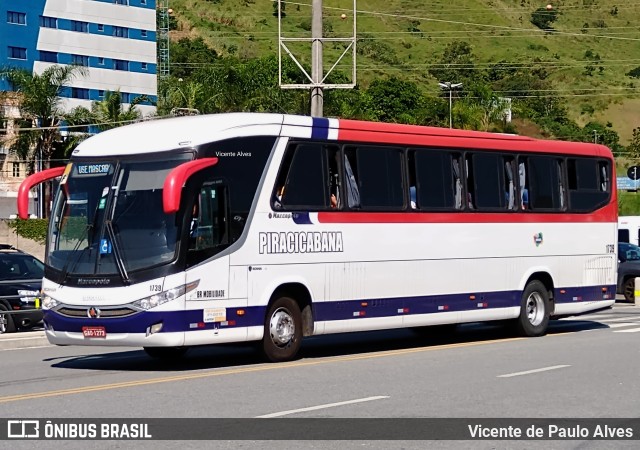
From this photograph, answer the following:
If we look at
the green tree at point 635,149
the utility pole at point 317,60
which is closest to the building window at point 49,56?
the green tree at point 635,149

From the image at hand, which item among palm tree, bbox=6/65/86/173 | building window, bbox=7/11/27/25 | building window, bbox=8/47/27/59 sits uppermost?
building window, bbox=7/11/27/25

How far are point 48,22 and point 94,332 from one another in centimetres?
8663

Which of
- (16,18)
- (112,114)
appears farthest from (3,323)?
(16,18)

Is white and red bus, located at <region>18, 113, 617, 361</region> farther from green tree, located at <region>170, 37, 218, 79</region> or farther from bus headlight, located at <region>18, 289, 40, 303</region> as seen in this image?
green tree, located at <region>170, 37, 218, 79</region>

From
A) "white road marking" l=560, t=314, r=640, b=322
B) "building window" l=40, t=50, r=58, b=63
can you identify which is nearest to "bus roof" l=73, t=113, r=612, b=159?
"white road marking" l=560, t=314, r=640, b=322

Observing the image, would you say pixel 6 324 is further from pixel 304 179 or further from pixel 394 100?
pixel 394 100

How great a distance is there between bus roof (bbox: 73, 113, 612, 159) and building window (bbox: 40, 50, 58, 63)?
81268 millimetres

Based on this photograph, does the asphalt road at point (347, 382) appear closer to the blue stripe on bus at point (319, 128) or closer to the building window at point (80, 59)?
the blue stripe on bus at point (319, 128)

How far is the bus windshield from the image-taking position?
16.6 metres

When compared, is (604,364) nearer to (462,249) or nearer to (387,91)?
(462,249)

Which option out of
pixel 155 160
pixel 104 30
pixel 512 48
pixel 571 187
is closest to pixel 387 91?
pixel 104 30

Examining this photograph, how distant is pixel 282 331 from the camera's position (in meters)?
18.2

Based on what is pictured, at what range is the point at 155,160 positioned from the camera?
17.1m

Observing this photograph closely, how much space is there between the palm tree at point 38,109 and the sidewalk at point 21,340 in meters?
48.8
